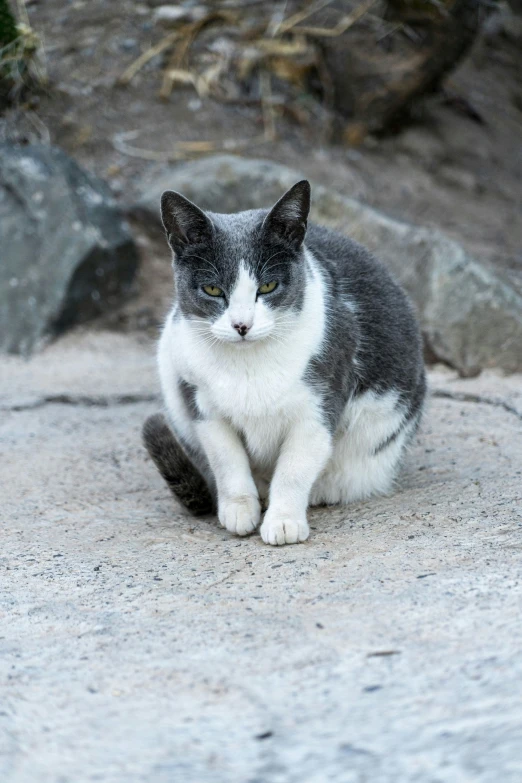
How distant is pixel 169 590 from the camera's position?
2791 millimetres

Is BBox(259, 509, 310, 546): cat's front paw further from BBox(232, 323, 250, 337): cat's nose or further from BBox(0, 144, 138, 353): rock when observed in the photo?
BBox(0, 144, 138, 353): rock

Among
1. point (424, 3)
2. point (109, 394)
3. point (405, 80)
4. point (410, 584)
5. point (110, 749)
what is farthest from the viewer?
point (405, 80)

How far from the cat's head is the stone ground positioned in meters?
0.78

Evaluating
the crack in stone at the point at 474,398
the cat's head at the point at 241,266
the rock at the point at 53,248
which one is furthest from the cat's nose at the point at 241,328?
the rock at the point at 53,248

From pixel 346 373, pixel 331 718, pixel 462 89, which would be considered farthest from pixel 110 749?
pixel 462 89

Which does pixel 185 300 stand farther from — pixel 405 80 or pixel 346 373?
pixel 405 80

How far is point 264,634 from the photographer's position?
7.78ft

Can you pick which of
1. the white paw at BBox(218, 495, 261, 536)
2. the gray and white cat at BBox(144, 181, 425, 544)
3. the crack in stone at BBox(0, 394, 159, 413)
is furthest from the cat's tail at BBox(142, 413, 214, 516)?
the crack in stone at BBox(0, 394, 159, 413)

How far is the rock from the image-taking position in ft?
20.1

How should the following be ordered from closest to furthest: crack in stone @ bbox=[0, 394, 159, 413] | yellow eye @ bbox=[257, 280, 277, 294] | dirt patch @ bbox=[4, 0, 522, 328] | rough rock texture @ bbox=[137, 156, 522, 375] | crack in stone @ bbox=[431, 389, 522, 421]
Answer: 1. yellow eye @ bbox=[257, 280, 277, 294]
2. crack in stone @ bbox=[431, 389, 522, 421]
3. crack in stone @ bbox=[0, 394, 159, 413]
4. rough rock texture @ bbox=[137, 156, 522, 375]
5. dirt patch @ bbox=[4, 0, 522, 328]

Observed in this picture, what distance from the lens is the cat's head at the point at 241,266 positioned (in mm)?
3055

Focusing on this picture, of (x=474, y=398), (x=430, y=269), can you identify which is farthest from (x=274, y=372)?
(x=430, y=269)

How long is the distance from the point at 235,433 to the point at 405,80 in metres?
5.15

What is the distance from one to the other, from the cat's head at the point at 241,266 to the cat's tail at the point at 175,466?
0.50 metres
